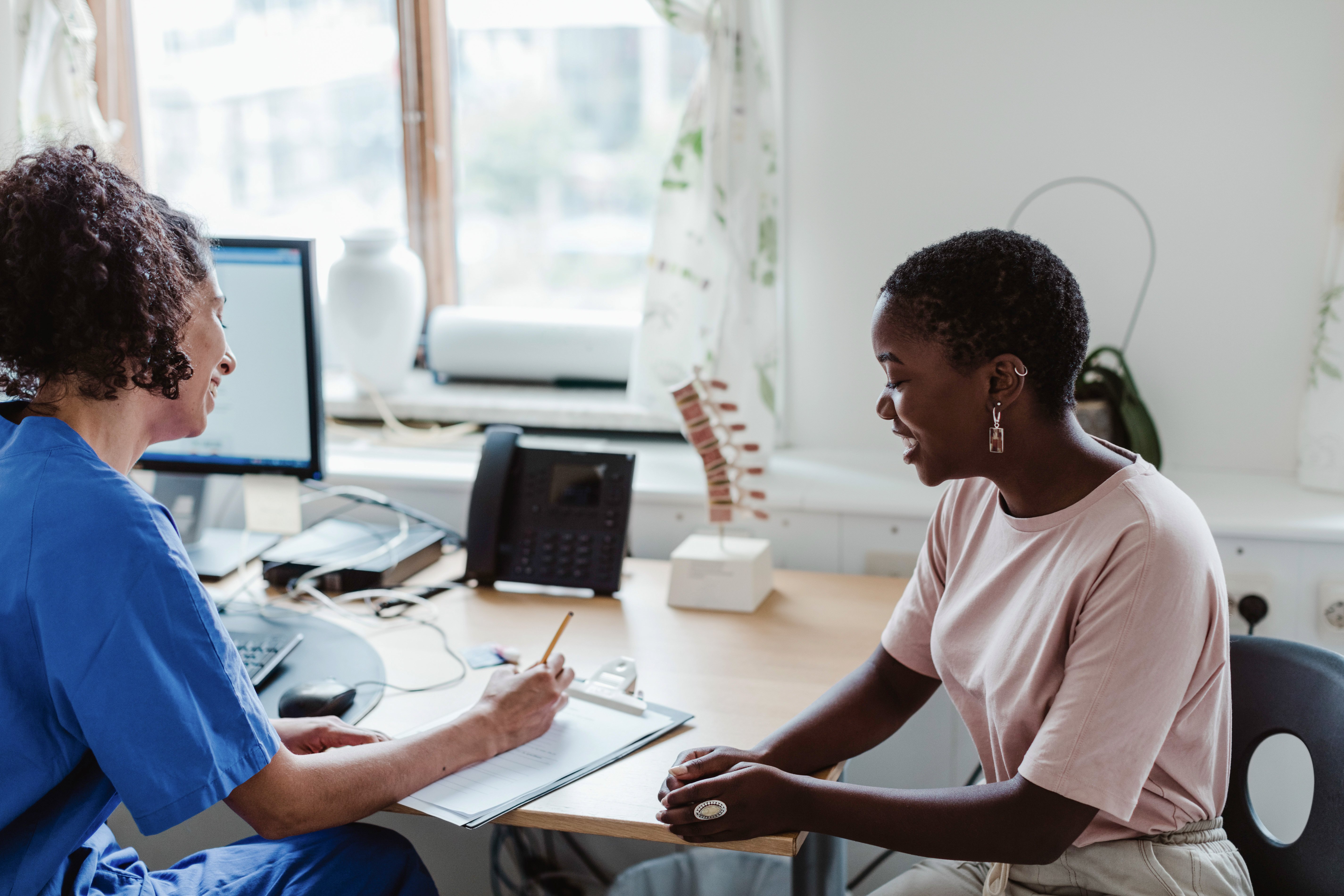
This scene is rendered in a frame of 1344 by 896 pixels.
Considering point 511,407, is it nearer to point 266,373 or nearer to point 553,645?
point 266,373

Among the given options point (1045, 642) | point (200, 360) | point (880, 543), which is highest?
point (200, 360)

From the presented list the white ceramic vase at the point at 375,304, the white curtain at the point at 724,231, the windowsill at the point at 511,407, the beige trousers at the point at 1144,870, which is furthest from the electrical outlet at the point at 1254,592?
the white ceramic vase at the point at 375,304

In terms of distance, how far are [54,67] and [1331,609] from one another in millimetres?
2594

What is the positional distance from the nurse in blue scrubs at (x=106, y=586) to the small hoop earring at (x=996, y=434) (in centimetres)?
66

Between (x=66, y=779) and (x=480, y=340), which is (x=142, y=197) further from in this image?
(x=480, y=340)

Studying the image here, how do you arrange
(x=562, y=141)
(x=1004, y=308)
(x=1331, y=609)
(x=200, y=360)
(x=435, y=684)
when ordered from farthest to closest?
(x=562, y=141) < (x=1331, y=609) < (x=435, y=684) < (x=200, y=360) < (x=1004, y=308)

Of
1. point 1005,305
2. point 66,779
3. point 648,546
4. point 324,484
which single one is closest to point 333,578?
point 324,484

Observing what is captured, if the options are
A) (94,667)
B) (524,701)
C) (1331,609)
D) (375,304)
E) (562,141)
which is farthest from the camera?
(562,141)

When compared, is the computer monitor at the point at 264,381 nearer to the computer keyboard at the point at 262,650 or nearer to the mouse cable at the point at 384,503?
the mouse cable at the point at 384,503

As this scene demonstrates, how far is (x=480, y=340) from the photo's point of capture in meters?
2.36

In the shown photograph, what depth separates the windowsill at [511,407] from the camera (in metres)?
2.21

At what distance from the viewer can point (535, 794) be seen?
3.57ft

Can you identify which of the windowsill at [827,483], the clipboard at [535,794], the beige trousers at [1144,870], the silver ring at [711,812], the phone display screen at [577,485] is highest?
the phone display screen at [577,485]

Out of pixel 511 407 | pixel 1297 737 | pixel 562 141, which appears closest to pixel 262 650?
pixel 511 407
